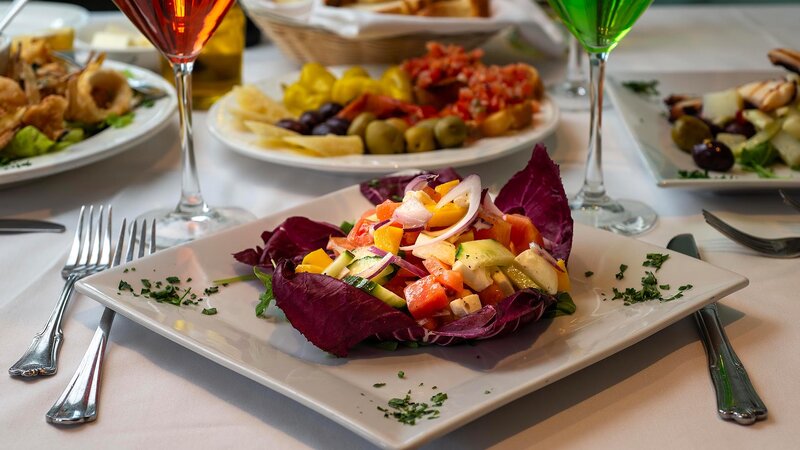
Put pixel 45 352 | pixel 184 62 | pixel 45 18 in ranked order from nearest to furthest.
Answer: pixel 45 352
pixel 184 62
pixel 45 18

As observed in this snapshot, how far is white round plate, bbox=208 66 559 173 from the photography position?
174 centimetres

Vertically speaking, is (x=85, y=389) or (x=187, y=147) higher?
(x=187, y=147)

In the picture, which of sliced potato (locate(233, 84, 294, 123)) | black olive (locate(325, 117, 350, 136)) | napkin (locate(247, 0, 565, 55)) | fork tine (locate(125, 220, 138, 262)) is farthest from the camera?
napkin (locate(247, 0, 565, 55))

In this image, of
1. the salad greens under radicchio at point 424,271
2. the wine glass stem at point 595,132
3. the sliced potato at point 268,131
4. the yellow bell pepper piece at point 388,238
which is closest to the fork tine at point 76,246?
the salad greens under radicchio at point 424,271

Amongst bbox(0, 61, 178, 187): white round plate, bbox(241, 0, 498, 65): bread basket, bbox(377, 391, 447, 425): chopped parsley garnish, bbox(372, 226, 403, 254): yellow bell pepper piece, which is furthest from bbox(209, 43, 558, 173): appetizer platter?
bbox(377, 391, 447, 425): chopped parsley garnish

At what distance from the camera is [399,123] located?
192cm

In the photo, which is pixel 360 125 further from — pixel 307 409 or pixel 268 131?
pixel 307 409

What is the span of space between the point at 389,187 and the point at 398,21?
1.04 metres

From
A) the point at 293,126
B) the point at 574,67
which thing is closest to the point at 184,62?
the point at 293,126

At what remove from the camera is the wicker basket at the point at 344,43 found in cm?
251

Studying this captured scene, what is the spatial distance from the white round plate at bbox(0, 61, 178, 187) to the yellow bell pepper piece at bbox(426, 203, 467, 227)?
85 centimetres

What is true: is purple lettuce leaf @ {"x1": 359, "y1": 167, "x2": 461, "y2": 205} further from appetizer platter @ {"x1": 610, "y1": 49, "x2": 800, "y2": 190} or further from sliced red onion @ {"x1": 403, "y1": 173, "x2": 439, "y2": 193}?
appetizer platter @ {"x1": 610, "y1": 49, "x2": 800, "y2": 190}

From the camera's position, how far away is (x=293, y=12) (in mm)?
2568

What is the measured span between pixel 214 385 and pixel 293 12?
5.48 feet
